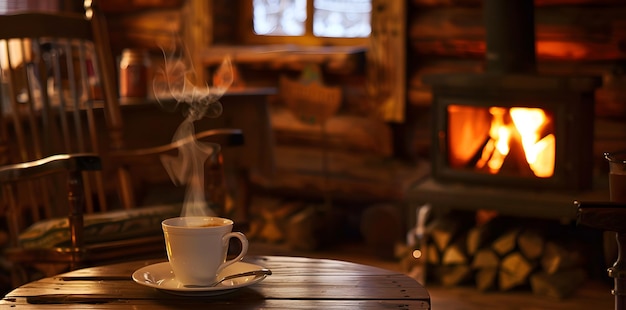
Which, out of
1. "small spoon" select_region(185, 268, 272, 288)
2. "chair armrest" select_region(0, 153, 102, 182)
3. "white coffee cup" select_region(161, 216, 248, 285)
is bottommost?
"small spoon" select_region(185, 268, 272, 288)

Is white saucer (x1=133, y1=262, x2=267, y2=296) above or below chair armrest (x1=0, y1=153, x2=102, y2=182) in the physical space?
below

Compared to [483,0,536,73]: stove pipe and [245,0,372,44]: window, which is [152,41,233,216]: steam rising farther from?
[483,0,536,73]: stove pipe

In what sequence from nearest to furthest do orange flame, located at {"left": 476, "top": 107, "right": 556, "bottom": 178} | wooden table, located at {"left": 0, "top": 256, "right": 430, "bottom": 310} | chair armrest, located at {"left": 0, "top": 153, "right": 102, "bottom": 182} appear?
wooden table, located at {"left": 0, "top": 256, "right": 430, "bottom": 310} < chair armrest, located at {"left": 0, "top": 153, "right": 102, "bottom": 182} < orange flame, located at {"left": 476, "top": 107, "right": 556, "bottom": 178}

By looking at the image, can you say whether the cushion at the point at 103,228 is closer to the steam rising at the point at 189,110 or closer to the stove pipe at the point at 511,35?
the steam rising at the point at 189,110

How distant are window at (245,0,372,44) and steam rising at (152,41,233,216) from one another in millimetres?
347

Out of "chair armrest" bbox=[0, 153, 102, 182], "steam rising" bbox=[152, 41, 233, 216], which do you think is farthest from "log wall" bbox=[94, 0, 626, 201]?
"chair armrest" bbox=[0, 153, 102, 182]

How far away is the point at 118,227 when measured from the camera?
2.42 meters

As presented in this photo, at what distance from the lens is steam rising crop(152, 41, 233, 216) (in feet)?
8.41

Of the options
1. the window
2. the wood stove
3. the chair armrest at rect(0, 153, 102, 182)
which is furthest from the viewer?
the window

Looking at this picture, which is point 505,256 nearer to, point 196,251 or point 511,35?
point 511,35

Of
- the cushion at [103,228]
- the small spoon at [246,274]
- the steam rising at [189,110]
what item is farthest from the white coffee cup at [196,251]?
the cushion at [103,228]

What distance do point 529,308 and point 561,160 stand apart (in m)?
0.54

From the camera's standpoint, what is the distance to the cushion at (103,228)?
7.73 feet

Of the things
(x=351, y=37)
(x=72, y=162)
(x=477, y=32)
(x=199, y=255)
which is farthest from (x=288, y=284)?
(x=351, y=37)
